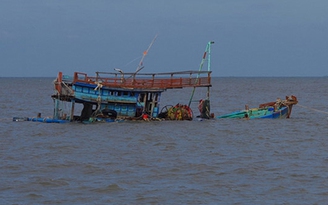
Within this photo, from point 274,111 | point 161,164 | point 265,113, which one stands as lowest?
point 161,164

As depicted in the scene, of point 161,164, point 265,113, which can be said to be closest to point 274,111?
point 265,113

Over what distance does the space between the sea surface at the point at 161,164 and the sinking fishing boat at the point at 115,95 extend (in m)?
0.89

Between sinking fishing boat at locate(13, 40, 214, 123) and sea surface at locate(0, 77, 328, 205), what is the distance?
35.1 inches

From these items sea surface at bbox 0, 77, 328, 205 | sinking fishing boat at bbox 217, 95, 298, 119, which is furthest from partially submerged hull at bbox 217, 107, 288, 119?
sea surface at bbox 0, 77, 328, 205

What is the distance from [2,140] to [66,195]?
12257 millimetres

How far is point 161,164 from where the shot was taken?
20.5 metres

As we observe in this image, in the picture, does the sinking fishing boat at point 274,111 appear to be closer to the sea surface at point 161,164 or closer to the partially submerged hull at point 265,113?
the partially submerged hull at point 265,113

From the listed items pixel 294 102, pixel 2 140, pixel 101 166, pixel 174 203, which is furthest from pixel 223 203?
pixel 294 102

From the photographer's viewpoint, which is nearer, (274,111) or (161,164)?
(161,164)

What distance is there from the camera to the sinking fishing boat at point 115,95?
103ft

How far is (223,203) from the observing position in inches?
599

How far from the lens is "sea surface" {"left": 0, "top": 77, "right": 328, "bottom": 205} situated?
15.9 metres

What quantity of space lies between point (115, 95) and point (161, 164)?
12.1m

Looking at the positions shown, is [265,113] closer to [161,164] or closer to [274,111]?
[274,111]
